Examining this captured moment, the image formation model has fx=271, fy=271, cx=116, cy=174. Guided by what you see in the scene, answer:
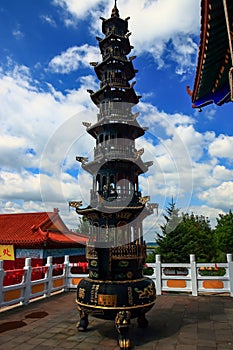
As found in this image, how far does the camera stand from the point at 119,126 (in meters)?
7.84

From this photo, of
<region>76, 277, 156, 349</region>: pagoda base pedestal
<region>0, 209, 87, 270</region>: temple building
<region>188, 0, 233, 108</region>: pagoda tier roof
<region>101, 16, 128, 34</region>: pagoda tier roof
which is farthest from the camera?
<region>0, 209, 87, 270</region>: temple building

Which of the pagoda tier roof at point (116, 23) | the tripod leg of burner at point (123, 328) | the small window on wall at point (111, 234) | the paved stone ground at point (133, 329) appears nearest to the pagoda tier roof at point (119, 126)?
A: the small window on wall at point (111, 234)

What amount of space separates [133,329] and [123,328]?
4.08 feet

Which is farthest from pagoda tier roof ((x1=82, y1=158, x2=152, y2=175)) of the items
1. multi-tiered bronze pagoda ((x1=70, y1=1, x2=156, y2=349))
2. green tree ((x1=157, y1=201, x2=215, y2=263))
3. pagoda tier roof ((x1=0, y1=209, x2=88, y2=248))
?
green tree ((x1=157, y1=201, x2=215, y2=263))

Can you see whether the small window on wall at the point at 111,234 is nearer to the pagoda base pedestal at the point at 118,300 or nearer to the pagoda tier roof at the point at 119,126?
the pagoda base pedestal at the point at 118,300

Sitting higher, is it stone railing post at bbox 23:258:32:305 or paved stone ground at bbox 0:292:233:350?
stone railing post at bbox 23:258:32:305

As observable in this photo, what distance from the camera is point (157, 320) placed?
25.1 ft

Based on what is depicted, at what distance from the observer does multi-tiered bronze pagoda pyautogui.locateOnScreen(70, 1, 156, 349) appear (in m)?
6.30

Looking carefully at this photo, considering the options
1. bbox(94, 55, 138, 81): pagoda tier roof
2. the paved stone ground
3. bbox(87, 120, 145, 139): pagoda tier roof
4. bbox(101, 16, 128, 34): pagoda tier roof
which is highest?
bbox(101, 16, 128, 34): pagoda tier roof

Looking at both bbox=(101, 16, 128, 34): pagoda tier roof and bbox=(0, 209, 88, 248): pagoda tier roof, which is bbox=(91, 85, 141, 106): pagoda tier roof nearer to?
bbox=(101, 16, 128, 34): pagoda tier roof

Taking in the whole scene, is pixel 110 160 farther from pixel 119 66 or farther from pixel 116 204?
pixel 119 66

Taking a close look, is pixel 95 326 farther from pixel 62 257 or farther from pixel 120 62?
pixel 62 257

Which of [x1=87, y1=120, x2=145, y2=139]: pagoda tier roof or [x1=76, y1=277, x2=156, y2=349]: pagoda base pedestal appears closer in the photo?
[x1=76, y1=277, x2=156, y2=349]: pagoda base pedestal

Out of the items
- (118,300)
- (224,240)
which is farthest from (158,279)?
(224,240)
